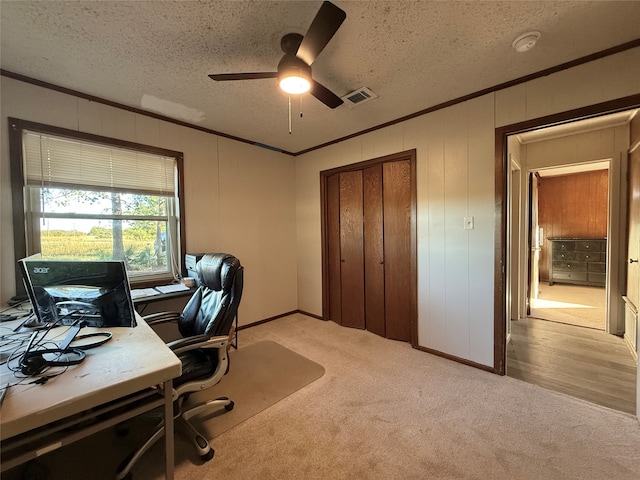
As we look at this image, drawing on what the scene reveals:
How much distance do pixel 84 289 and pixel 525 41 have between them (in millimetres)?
3067

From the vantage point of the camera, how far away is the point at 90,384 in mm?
996

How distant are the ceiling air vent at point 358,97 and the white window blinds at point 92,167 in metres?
2.04

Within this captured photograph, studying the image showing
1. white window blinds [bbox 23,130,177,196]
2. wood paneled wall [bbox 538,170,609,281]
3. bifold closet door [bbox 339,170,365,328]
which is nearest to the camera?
white window blinds [bbox 23,130,177,196]

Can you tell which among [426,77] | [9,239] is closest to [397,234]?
[426,77]

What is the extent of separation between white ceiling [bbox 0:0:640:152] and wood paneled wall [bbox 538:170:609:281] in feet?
18.4

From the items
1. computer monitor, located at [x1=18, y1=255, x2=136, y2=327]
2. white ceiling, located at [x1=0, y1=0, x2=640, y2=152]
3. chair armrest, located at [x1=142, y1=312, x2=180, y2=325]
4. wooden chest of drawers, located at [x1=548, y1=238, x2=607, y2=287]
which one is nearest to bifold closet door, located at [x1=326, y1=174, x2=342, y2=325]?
white ceiling, located at [x1=0, y1=0, x2=640, y2=152]

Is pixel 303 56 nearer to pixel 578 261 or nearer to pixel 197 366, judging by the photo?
pixel 197 366

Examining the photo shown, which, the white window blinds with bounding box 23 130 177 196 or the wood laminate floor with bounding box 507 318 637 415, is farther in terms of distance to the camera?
the white window blinds with bounding box 23 130 177 196

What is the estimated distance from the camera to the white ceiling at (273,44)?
5.11 ft

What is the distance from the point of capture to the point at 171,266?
304cm

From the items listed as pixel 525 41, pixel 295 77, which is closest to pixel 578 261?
pixel 525 41

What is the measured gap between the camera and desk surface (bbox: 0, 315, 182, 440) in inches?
33.6

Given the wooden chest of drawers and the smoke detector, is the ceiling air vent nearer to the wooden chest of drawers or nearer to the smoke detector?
the smoke detector

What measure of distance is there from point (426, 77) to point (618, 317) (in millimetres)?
3715
